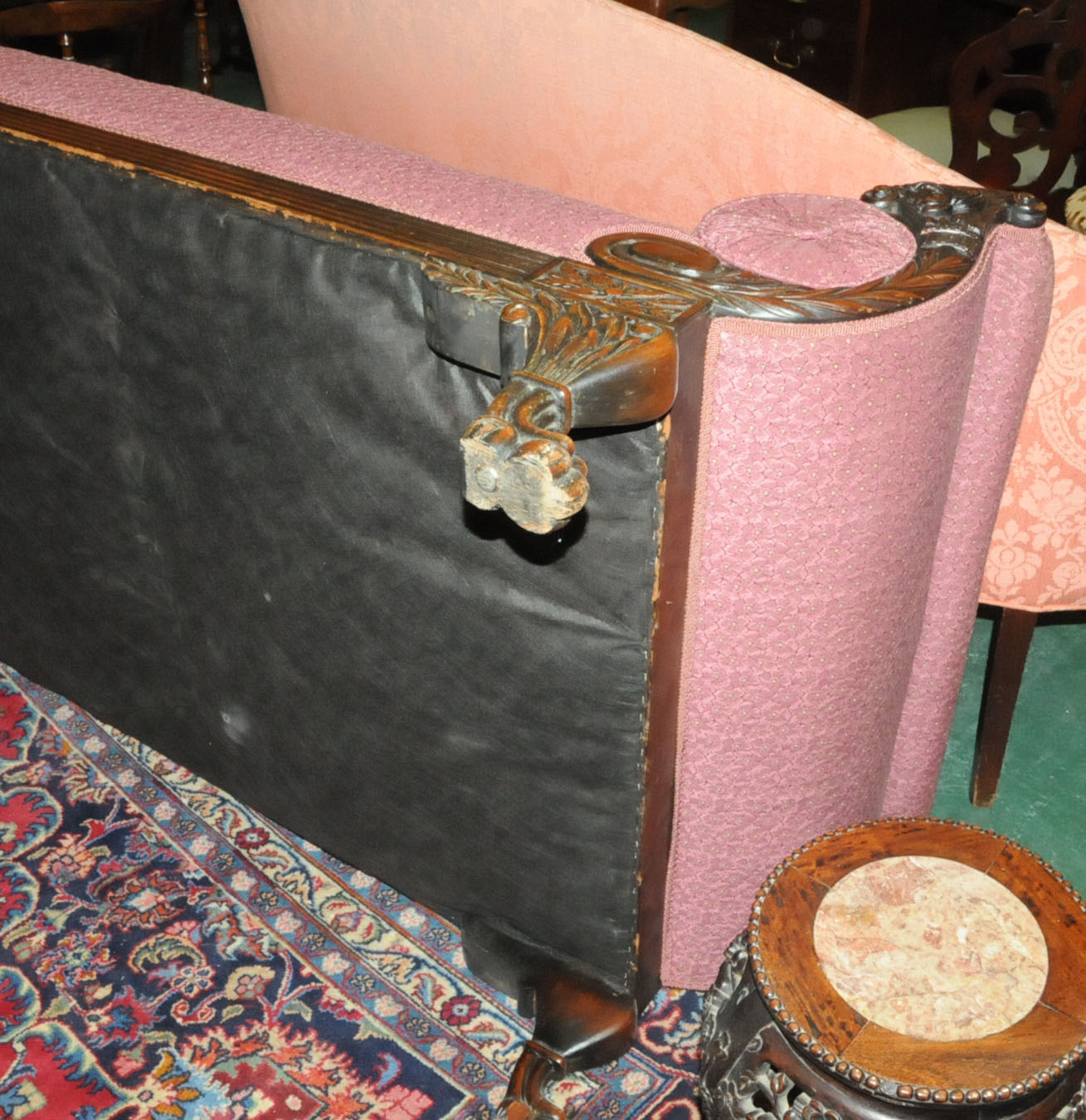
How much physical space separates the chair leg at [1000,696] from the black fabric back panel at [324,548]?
30.0 inches

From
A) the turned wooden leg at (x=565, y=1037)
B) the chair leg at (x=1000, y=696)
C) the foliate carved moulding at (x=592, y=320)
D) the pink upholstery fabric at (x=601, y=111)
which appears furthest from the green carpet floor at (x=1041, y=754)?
the foliate carved moulding at (x=592, y=320)

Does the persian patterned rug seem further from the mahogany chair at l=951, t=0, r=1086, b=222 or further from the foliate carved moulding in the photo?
the mahogany chair at l=951, t=0, r=1086, b=222

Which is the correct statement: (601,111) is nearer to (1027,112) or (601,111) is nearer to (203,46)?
(1027,112)

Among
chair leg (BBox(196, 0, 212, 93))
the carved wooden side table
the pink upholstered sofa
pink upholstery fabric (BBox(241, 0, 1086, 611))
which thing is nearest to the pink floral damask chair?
pink upholstery fabric (BBox(241, 0, 1086, 611))

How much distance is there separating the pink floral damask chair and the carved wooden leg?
73 centimetres

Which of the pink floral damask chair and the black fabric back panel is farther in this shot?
the pink floral damask chair

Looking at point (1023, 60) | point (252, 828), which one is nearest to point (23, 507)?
point (252, 828)

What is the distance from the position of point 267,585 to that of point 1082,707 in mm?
1401

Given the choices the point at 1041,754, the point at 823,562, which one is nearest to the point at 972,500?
the point at 823,562

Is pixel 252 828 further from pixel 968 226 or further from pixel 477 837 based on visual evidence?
pixel 968 226

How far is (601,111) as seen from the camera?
1.91 m

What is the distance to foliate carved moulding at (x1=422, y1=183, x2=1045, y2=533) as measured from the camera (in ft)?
2.64

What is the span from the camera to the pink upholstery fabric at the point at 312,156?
3.61 feet

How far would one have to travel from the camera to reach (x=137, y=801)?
6.00ft
